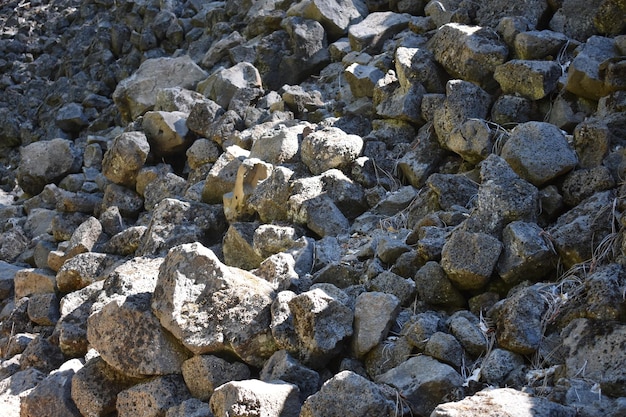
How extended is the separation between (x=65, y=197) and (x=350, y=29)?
107 inches

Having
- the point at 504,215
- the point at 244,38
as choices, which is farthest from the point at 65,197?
the point at 504,215

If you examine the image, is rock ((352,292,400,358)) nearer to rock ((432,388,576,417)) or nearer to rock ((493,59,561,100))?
rock ((432,388,576,417))

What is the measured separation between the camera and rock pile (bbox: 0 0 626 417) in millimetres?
3541

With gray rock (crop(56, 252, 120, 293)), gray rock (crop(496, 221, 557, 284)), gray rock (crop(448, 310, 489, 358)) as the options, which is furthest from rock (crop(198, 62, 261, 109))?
gray rock (crop(448, 310, 489, 358))

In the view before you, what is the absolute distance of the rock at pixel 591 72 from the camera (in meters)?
4.66

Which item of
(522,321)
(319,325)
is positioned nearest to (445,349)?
(522,321)

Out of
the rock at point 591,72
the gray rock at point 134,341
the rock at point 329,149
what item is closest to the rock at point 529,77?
the rock at point 591,72

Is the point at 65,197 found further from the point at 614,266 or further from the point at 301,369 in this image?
the point at 614,266

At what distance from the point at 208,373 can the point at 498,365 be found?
4.53 ft

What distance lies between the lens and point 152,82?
7.68 meters

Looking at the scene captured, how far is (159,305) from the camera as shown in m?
4.14

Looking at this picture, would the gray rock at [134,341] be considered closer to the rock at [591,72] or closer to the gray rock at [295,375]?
the gray rock at [295,375]

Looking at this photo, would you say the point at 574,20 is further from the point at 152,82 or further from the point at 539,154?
the point at 152,82

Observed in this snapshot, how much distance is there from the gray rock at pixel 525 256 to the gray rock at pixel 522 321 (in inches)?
7.5
